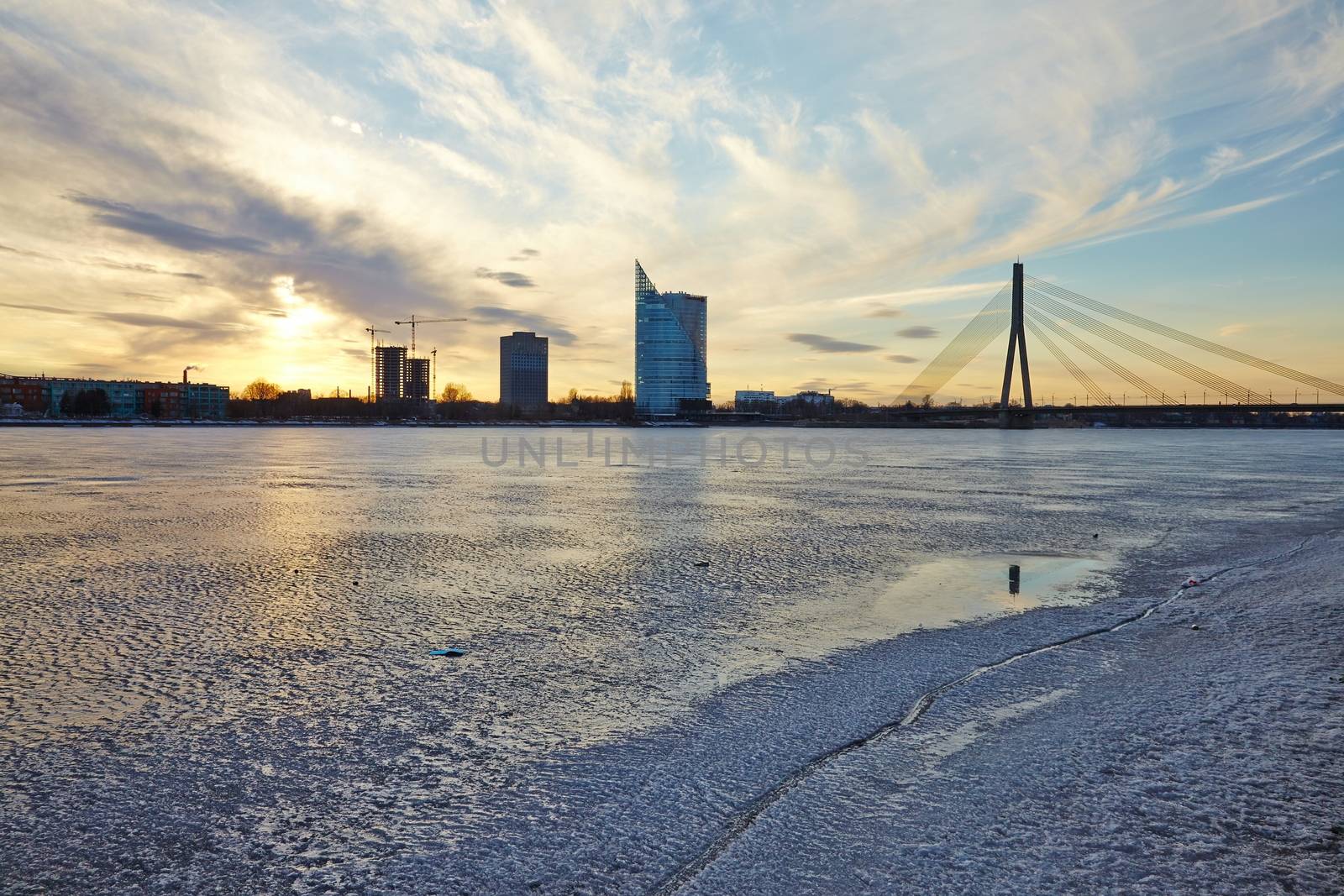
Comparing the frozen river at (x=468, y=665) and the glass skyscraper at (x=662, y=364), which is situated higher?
the glass skyscraper at (x=662, y=364)

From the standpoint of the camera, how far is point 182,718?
4703mm

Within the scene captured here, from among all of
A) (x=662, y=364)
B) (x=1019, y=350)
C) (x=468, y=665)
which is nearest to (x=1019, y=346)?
(x=1019, y=350)

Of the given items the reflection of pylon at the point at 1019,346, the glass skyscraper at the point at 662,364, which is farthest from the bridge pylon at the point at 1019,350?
the glass skyscraper at the point at 662,364

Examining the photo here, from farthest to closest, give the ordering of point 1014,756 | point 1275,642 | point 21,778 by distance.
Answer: point 1275,642 → point 1014,756 → point 21,778

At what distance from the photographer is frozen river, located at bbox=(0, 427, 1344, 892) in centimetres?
345

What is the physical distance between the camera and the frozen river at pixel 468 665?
3.45m

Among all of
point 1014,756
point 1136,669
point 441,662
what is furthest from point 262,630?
point 1136,669

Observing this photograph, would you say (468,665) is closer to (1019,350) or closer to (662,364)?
(1019,350)

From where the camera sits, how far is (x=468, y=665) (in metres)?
5.75

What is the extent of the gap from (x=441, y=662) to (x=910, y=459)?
3547 centimetres

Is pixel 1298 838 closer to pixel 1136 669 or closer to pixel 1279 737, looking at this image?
pixel 1279 737

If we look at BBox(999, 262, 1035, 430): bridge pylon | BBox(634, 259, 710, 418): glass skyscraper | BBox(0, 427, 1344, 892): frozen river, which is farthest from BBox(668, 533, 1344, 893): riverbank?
BBox(634, 259, 710, 418): glass skyscraper

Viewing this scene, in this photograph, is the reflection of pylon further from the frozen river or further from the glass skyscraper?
the glass skyscraper

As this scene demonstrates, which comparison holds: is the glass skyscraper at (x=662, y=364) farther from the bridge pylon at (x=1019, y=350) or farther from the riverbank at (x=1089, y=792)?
the riverbank at (x=1089, y=792)
